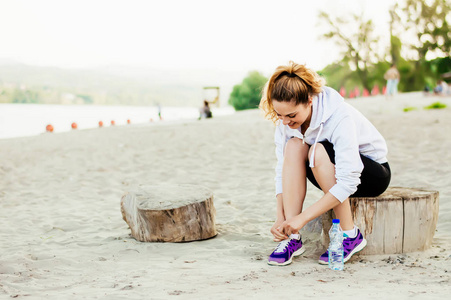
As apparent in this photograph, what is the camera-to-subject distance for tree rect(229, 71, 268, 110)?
4419 cm

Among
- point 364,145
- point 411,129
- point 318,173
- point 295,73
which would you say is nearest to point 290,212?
point 318,173

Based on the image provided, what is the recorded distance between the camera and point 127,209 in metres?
3.91

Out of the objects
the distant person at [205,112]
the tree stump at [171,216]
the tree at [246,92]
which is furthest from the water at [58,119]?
the tree at [246,92]

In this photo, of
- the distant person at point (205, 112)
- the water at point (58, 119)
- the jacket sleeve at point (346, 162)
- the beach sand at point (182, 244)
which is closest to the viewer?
the beach sand at point (182, 244)

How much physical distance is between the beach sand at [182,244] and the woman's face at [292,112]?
91cm

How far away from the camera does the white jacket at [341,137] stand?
A: 2.72 m

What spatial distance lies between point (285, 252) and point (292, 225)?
25 centimetres

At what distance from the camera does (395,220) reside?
9.83 ft

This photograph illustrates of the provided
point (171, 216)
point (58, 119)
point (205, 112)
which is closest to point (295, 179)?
point (171, 216)

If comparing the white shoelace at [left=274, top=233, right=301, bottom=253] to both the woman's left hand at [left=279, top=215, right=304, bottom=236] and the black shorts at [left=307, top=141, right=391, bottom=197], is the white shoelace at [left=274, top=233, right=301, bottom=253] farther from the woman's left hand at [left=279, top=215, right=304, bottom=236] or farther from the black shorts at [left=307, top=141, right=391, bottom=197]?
the black shorts at [left=307, top=141, right=391, bottom=197]

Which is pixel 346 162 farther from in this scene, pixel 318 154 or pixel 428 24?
pixel 428 24

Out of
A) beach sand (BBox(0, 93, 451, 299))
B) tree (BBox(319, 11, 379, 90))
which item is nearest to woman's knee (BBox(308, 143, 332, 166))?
beach sand (BBox(0, 93, 451, 299))

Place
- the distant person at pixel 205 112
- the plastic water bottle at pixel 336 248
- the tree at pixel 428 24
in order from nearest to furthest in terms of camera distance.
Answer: the plastic water bottle at pixel 336 248 < the distant person at pixel 205 112 < the tree at pixel 428 24

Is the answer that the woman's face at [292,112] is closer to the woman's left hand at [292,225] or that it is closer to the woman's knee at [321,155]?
the woman's knee at [321,155]
